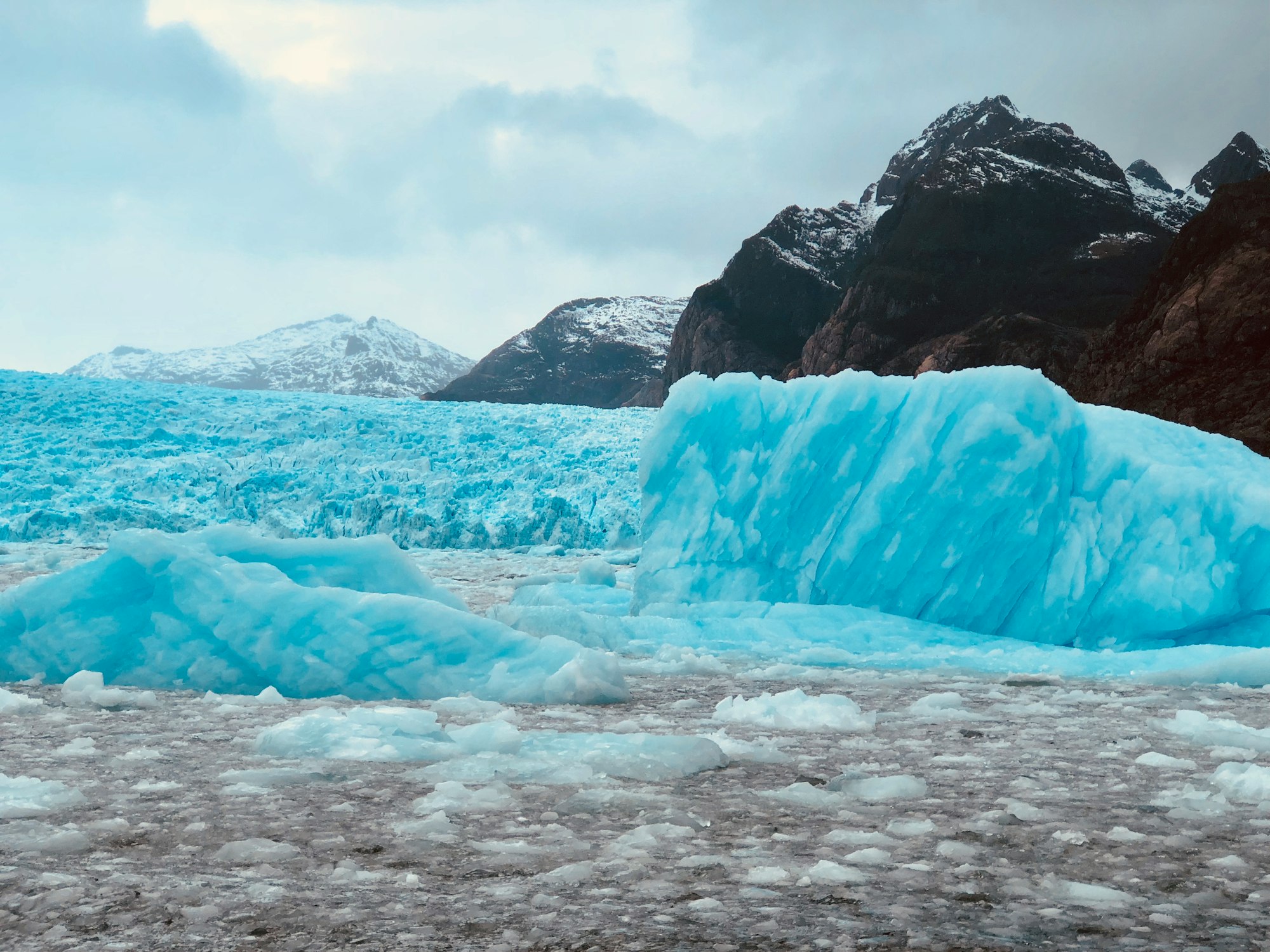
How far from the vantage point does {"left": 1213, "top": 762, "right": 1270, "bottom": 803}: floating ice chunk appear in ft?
9.77

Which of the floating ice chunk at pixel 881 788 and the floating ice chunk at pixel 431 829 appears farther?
the floating ice chunk at pixel 881 788

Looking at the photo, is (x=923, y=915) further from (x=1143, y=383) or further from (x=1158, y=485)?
(x=1143, y=383)

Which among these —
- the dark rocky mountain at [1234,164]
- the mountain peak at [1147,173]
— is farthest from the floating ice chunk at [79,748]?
the mountain peak at [1147,173]

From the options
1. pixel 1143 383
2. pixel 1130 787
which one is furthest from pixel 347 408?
pixel 1143 383

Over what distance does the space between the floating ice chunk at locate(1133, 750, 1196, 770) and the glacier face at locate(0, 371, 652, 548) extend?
42.5 feet

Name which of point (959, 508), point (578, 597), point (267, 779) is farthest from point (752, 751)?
point (578, 597)

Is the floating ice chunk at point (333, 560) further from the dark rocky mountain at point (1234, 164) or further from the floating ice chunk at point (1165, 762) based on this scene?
the dark rocky mountain at point (1234, 164)

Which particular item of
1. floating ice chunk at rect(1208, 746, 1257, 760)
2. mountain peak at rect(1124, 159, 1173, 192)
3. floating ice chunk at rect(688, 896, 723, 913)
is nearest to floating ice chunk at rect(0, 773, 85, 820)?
floating ice chunk at rect(688, 896, 723, 913)

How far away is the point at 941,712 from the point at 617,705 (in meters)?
1.55

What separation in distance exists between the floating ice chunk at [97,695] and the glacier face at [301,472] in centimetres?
1178

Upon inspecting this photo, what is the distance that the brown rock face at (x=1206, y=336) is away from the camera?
99.6 feet

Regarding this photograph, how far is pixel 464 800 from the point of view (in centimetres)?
296

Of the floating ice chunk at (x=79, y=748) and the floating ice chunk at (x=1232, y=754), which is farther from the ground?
the floating ice chunk at (x=1232, y=754)

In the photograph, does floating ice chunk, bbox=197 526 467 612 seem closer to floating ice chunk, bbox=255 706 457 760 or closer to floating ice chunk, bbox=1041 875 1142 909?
floating ice chunk, bbox=255 706 457 760
